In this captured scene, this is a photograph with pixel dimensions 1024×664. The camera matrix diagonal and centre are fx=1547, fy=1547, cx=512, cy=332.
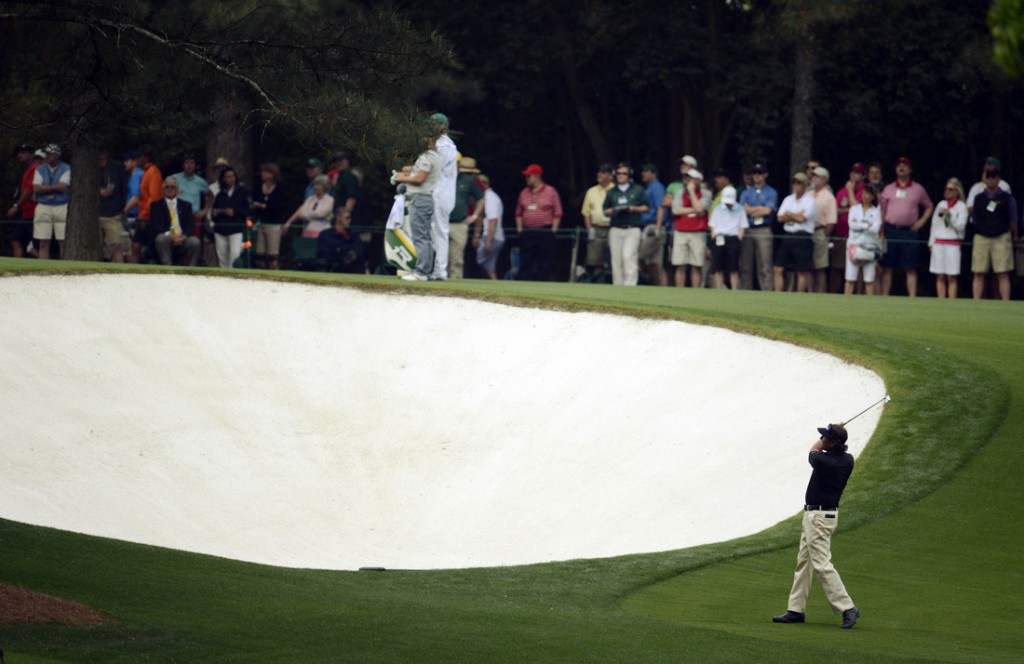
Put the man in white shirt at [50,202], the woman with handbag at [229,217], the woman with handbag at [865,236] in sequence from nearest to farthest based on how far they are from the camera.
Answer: the woman with handbag at [865,236], the woman with handbag at [229,217], the man in white shirt at [50,202]

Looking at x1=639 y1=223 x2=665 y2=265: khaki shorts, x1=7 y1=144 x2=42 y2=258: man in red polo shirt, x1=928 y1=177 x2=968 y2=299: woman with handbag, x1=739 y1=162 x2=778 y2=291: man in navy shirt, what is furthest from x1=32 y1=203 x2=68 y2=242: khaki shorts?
x1=928 y1=177 x2=968 y2=299: woman with handbag

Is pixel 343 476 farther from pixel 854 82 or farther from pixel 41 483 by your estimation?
pixel 854 82

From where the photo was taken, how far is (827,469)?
10281 millimetres

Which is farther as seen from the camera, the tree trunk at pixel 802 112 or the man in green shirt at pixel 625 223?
the tree trunk at pixel 802 112

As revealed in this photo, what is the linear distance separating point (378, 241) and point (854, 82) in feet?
43.9

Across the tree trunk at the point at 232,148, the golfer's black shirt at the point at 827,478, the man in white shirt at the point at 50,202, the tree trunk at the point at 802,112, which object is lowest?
the golfer's black shirt at the point at 827,478

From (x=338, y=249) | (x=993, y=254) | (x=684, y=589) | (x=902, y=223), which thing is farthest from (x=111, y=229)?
(x=684, y=589)

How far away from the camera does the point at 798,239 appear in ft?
80.8

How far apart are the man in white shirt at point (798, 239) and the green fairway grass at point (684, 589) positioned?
27.9 feet

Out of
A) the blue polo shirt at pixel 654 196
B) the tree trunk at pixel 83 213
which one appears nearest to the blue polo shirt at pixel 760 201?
Answer: the blue polo shirt at pixel 654 196

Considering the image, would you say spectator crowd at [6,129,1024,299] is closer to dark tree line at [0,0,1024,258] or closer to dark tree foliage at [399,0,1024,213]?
dark tree line at [0,0,1024,258]

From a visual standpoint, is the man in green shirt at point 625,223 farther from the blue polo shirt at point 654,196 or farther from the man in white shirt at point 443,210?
the man in white shirt at point 443,210

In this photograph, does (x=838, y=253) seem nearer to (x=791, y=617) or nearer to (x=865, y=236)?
(x=865, y=236)

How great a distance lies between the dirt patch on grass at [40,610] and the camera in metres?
8.43
